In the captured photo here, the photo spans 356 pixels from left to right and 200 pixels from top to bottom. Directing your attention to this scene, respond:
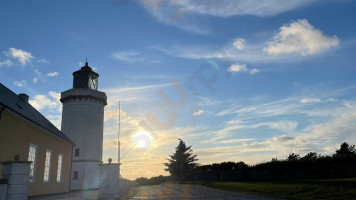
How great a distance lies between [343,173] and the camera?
26.2 m

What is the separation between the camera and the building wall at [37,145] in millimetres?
17344

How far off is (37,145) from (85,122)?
15806mm

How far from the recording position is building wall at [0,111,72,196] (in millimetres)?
17344

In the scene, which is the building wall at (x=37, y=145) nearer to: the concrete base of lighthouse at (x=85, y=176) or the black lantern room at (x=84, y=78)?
the concrete base of lighthouse at (x=85, y=176)

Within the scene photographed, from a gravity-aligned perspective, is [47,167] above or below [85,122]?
below

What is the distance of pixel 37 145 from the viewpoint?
21.6 meters

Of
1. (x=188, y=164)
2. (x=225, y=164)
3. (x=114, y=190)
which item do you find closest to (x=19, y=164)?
(x=114, y=190)

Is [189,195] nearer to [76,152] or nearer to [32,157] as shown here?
[32,157]

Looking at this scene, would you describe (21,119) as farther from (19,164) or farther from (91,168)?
(91,168)

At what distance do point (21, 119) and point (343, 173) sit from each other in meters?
26.6

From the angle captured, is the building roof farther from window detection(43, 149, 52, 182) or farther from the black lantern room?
the black lantern room

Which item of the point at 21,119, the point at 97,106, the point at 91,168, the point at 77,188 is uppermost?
the point at 97,106

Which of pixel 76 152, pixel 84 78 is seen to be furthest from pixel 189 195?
pixel 84 78

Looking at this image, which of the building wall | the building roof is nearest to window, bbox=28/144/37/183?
the building wall
